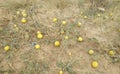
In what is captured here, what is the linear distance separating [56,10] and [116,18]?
1371mm

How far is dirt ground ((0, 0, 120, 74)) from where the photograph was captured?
306 cm

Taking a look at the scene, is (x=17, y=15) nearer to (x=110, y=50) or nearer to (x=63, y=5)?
(x=63, y=5)

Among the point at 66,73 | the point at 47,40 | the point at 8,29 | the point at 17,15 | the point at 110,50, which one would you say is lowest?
the point at 66,73

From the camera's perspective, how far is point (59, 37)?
135 inches

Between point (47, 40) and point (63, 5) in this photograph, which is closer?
point (47, 40)

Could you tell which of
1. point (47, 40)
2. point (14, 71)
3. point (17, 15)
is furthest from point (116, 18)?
point (14, 71)

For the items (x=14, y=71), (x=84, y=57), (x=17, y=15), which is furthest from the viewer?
(x=17, y=15)

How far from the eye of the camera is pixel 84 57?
3.23 meters

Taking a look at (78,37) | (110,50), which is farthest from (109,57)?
(78,37)

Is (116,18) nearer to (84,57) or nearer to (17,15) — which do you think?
(84,57)

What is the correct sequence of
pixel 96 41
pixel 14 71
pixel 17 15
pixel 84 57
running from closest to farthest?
pixel 14 71 → pixel 84 57 → pixel 96 41 → pixel 17 15

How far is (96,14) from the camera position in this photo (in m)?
4.02

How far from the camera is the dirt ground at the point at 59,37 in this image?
10.0 feet

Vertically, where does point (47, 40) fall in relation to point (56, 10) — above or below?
below
